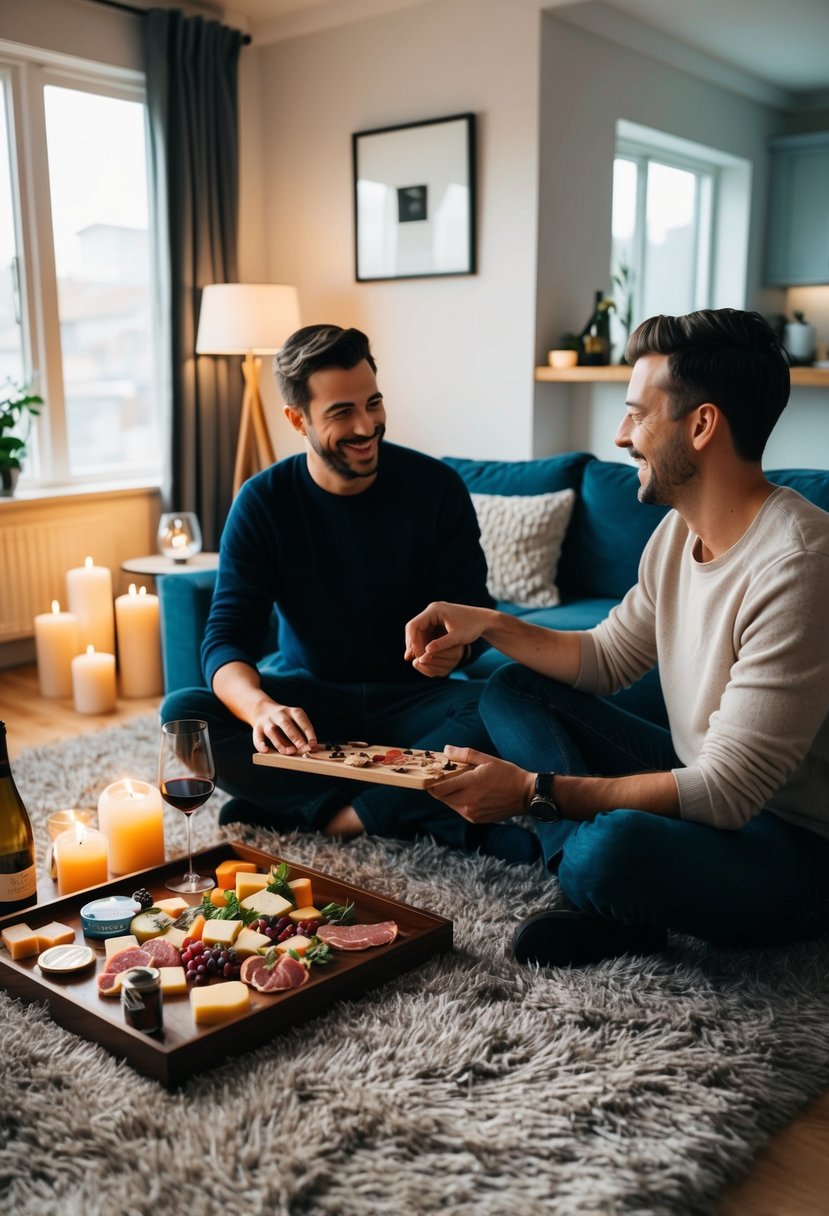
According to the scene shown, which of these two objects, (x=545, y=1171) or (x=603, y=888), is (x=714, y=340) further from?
(x=545, y=1171)

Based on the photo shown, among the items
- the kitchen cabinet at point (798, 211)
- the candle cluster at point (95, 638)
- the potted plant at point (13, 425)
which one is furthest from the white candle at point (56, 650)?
the kitchen cabinet at point (798, 211)

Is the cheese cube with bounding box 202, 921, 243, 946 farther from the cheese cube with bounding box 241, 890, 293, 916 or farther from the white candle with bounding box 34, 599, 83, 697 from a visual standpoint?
the white candle with bounding box 34, 599, 83, 697

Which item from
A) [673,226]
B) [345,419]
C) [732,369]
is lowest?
[345,419]

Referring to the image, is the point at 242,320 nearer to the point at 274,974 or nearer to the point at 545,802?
the point at 545,802

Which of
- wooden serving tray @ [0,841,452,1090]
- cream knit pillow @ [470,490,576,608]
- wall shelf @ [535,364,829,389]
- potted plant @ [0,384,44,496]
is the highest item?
wall shelf @ [535,364,829,389]

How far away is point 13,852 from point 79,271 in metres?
3.06

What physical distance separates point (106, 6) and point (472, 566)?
9.77 ft

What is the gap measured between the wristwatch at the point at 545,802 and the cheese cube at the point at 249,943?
1.55ft

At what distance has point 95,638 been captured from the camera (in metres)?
4.04

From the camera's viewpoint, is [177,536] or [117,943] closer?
[117,943]

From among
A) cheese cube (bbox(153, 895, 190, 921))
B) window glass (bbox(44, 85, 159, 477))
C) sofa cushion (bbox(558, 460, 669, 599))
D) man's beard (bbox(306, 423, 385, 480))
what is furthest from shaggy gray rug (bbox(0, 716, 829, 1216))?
window glass (bbox(44, 85, 159, 477))

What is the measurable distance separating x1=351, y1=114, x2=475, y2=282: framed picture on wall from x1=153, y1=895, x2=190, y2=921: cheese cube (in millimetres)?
2986

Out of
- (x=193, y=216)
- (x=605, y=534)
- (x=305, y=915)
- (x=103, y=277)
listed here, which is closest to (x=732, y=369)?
(x=305, y=915)

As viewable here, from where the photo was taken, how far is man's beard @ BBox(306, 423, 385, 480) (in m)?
2.38
